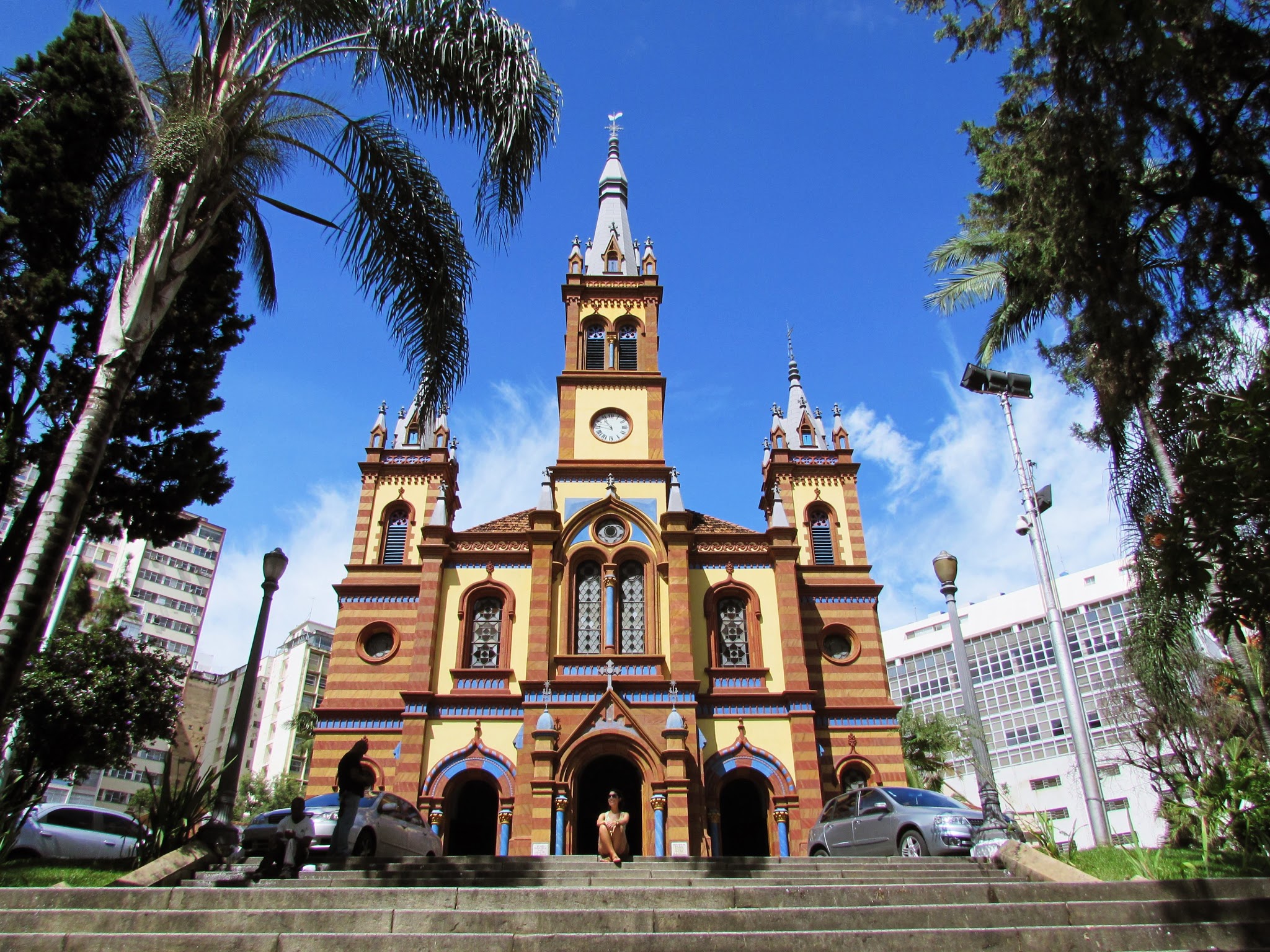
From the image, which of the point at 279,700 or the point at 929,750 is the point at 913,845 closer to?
the point at 929,750

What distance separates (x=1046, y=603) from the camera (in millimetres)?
18375

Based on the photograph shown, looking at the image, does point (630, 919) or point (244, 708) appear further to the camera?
point (244, 708)

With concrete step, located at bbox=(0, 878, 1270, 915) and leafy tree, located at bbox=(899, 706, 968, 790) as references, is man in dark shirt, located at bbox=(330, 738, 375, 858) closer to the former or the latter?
concrete step, located at bbox=(0, 878, 1270, 915)

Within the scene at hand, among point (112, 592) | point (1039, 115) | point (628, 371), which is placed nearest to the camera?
point (1039, 115)

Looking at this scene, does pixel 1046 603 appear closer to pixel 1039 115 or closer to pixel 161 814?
pixel 1039 115

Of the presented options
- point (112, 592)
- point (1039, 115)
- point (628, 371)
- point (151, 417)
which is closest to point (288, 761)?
point (112, 592)

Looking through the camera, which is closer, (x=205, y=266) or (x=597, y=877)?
(x=597, y=877)

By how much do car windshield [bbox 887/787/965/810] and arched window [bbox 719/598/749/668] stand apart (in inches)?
441

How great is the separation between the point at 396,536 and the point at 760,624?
12.8m

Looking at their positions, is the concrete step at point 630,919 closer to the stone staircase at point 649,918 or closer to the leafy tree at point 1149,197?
the stone staircase at point 649,918

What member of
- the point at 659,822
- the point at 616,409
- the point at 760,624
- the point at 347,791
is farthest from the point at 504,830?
the point at 616,409

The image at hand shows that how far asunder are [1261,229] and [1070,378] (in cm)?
451

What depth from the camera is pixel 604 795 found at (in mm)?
24109

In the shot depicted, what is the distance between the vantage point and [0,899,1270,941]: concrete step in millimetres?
7207
